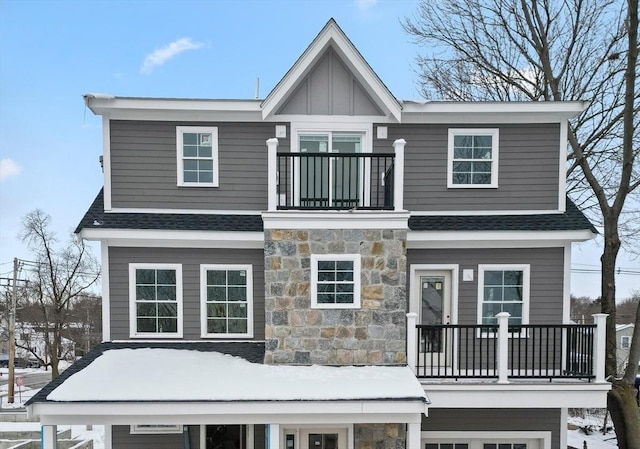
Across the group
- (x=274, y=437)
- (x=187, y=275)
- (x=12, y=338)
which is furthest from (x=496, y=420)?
(x=12, y=338)

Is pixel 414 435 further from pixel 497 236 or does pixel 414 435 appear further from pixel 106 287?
pixel 106 287

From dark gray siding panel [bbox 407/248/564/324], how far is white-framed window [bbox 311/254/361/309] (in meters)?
1.59

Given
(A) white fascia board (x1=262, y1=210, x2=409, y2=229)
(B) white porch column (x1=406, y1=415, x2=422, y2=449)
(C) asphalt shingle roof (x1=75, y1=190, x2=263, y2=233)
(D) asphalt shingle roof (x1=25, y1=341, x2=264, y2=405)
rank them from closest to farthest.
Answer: (B) white porch column (x1=406, y1=415, x2=422, y2=449) → (A) white fascia board (x1=262, y1=210, x2=409, y2=229) → (D) asphalt shingle roof (x1=25, y1=341, x2=264, y2=405) → (C) asphalt shingle roof (x1=75, y1=190, x2=263, y2=233)

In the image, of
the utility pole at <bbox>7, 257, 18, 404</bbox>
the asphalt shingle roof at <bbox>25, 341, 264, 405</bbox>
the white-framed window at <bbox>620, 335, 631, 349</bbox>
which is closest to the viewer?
the asphalt shingle roof at <bbox>25, 341, 264, 405</bbox>

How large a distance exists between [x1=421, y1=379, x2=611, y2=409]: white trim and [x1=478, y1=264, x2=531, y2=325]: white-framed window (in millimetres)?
1360

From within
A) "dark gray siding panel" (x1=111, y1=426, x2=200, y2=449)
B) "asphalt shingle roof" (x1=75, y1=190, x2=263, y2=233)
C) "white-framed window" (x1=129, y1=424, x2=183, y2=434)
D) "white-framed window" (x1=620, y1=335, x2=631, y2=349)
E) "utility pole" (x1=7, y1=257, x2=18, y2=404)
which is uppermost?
"asphalt shingle roof" (x1=75, y1=190, x2=263, y2=233)

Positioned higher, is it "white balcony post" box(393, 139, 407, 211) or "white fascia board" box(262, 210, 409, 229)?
"white balcony post" box(393, 139, 407, 211)

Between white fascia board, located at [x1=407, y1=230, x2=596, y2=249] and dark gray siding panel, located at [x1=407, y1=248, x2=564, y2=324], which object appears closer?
white fascia board, located at [x1=407, y1=230, x2=596, y2=249]

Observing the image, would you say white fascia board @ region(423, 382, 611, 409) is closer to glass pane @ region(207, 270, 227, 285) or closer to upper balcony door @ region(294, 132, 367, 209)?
upper balcony door @ region(294, 132, 367, 209)

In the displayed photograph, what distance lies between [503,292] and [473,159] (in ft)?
9.01

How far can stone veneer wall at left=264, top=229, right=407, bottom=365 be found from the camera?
6.07 meters

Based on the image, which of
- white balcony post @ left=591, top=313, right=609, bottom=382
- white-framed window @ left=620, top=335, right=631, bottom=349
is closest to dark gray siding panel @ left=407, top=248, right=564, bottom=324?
white balcony post @ left=591, top=313, right=609, bottom=382

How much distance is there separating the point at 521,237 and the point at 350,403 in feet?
14.7

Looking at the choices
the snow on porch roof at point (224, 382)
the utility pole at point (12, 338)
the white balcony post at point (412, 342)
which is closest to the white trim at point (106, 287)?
the snow on porch roof at point (224, 382)
